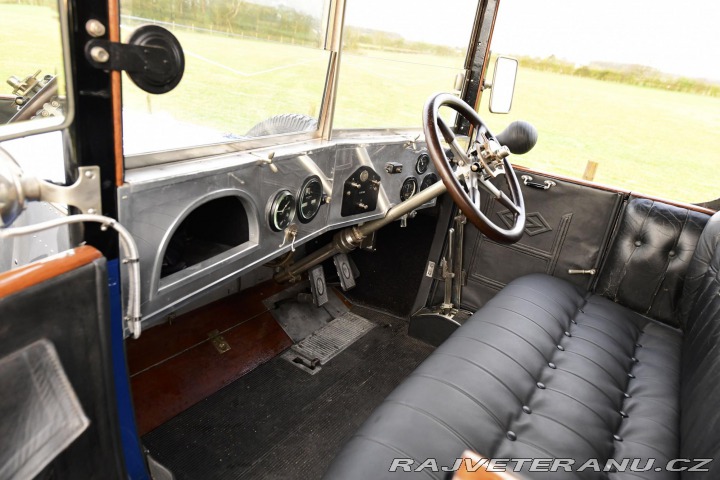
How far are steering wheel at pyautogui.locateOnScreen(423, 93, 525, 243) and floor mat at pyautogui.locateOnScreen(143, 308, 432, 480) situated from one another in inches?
45.6

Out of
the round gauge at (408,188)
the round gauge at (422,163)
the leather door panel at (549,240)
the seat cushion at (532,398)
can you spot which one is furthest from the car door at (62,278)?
the leather door panel at (549,240)

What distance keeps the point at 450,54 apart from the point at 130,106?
1.95m

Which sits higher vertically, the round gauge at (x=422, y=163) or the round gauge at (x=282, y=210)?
the round gauge at (x=422, y=163)

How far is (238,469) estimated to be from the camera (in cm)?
185

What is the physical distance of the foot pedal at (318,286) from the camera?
114 inches

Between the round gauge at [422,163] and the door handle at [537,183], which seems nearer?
the round gauge at [422,163]

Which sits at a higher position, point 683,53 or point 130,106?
point 683,53

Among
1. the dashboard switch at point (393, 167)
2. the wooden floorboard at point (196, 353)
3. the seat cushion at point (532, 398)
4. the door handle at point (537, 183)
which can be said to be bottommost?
the wooden floorboard at point (196, 353)

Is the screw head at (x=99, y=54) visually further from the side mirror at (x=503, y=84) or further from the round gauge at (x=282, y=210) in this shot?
the side mirror at (x=503, y=84)

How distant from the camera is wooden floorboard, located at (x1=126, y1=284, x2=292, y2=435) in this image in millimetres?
2021

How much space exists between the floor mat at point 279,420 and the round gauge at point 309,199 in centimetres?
97

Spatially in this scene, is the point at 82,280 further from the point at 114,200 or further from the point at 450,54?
the point at 450,54

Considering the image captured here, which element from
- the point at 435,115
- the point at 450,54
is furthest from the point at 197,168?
the point at 450,54

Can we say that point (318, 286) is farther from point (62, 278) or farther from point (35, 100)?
point (62, 278)
